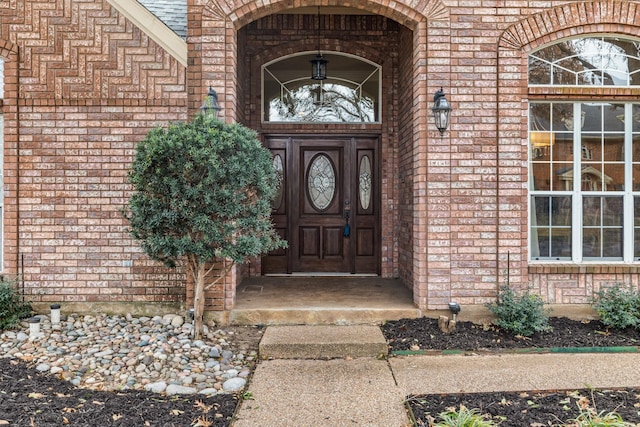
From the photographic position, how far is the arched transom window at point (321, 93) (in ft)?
21.4

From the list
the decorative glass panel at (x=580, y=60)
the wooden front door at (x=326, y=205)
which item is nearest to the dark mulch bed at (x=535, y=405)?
the decorative glass panel at (x=580, y=60)

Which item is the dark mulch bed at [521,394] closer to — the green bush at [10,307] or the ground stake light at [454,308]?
the ground stake light at [454,308]

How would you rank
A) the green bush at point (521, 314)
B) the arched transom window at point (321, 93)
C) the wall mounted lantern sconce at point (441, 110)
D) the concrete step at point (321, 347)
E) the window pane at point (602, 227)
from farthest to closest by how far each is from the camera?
1. the arched transom window at point (321, 93)
2. the window pane at point (602, 227)
3. the wall mounted lantern sconce at point (441, 110)
4. the green bush at point (521, 314)
5. the concrete step at point (321, 347)

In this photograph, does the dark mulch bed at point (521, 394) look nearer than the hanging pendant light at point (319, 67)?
Yes

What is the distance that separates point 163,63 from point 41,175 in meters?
1.87

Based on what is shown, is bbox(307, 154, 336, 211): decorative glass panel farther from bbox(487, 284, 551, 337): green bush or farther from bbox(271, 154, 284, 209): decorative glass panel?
bbox(487, 284, 551, 337): green bush

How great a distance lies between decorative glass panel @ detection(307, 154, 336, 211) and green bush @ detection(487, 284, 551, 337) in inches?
117

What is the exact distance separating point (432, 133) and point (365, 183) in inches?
82.5

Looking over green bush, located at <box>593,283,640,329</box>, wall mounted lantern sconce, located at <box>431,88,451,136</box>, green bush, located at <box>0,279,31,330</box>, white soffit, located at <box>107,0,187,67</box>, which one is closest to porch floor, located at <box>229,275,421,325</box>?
green bush, located at <box>593,283,640,329</box>

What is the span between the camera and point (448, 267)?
470 centimetres

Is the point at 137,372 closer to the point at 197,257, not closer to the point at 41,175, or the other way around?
the point at 197,257

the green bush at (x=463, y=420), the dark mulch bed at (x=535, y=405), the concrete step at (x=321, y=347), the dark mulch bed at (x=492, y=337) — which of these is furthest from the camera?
the dark mulch bed at (x=492, y=337)

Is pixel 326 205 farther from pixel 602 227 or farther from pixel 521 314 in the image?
pixel 602 227

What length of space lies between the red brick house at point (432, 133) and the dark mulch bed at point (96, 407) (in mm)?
1603
